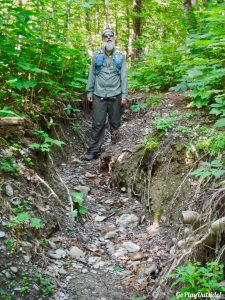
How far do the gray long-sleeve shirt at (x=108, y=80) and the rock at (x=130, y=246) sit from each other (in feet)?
11.4

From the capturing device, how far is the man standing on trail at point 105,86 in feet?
21.6

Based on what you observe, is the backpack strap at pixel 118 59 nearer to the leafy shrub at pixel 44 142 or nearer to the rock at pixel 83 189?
the leafy shrub at pixel 44 142

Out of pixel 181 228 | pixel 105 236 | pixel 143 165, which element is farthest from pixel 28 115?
pixel 181 228

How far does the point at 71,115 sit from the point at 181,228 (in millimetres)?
4437

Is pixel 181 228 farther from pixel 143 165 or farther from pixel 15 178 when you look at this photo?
pixel 15 178

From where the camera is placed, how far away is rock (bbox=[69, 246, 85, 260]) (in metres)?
3.63

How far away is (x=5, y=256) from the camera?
2.94 metres

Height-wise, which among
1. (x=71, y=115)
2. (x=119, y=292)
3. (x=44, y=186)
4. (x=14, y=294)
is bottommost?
(x=119, y=292)

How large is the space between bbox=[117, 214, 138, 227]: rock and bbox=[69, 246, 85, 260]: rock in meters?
0.94

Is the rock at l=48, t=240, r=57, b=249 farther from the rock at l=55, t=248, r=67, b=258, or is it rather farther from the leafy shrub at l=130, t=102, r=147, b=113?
the leafy shrub at l=130, t=102, r=147, b=113

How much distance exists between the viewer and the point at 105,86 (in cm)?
668

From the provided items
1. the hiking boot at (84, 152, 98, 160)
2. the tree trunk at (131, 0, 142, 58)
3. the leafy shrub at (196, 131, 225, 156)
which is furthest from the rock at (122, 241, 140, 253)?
the tree trunk at (131, 0, 142, 58)

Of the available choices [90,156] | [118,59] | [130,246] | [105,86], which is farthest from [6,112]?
[118,59]

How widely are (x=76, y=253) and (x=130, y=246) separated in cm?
69
